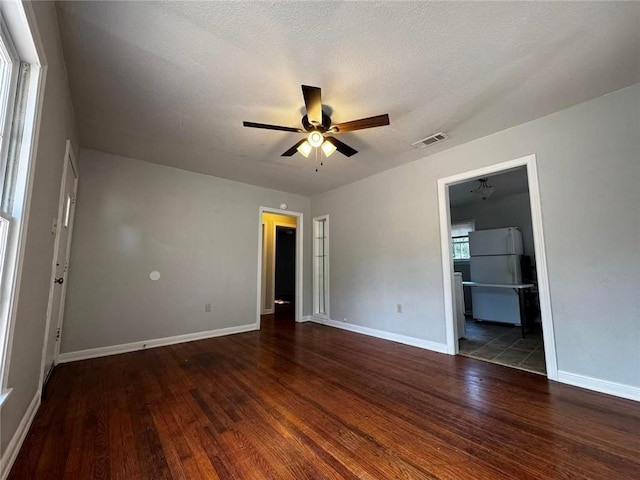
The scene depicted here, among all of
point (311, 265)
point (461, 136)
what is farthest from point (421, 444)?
point (311, 265)

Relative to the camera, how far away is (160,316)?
12.0 ft

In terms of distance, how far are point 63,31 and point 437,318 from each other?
4255 millimetres

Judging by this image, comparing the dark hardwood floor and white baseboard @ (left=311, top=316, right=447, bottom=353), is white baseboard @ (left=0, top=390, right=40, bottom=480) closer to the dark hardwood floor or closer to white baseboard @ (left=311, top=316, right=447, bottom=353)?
the dark hardwood floor

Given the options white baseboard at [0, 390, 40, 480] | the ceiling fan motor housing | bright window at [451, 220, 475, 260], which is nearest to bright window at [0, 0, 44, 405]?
white baseboard at [0, 390, 40, 480]

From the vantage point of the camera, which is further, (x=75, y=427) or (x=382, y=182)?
(x=382, y=182)

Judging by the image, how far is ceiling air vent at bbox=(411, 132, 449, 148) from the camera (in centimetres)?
297

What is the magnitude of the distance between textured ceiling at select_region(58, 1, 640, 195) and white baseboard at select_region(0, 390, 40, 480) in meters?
2.45

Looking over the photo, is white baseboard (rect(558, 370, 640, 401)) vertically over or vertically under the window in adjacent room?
under

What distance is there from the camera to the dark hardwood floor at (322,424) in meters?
1.41

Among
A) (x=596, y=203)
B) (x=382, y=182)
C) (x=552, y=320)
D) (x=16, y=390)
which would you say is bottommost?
(x=16, y=390)

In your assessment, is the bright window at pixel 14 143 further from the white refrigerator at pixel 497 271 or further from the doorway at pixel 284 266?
the doorway at pixel 284 266

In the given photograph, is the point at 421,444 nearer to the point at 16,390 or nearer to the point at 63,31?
the point at 16,390

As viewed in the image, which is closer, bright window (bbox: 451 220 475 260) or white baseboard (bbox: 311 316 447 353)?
white baseboard (bbox: 311 316 447 353)

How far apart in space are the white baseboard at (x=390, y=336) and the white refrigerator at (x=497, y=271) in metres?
2.27
